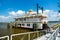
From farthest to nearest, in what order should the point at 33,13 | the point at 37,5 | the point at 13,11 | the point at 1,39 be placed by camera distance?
the point at 13,11, the point at 33,13, the point at 37,5, the point at 1,39

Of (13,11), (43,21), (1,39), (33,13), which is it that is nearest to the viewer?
(1,39)

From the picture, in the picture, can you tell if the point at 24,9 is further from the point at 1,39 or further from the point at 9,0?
the point at 1,39

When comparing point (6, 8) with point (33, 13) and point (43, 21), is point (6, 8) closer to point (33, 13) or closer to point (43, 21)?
point (33, 13)

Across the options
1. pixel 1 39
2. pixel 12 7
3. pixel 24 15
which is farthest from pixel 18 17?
pixel 1 39

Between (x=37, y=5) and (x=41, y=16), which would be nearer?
(x=37, y=5)

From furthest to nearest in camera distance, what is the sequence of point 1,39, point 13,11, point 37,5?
point 13,11 → point 37,5 → point 1,39

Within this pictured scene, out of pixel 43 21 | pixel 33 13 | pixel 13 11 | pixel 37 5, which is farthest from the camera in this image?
pixel 13 11

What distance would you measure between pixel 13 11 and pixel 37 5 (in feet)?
23.9

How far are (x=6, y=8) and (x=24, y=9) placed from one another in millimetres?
3415

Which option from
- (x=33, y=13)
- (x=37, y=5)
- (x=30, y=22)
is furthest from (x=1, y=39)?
(x=33, y=13)

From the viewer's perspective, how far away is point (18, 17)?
24172 mm

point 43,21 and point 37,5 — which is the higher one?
point 37,5

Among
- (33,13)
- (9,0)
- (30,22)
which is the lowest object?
(30,22)

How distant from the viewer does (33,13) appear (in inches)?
982
